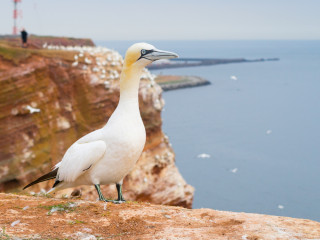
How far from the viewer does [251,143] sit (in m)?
51.4

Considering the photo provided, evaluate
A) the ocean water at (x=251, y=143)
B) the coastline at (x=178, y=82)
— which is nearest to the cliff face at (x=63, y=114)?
the ocean water at (x=251, y=143)

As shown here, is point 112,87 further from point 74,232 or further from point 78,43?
point 74,232

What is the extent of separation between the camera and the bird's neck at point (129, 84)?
6074mm

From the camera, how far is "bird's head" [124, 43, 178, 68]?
6.00m

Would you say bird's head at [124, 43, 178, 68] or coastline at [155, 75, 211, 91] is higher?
bird's head at [124, 43, 178, 68]

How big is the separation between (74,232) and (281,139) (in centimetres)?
5057

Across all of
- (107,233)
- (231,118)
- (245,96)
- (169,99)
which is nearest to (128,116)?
(107,233)

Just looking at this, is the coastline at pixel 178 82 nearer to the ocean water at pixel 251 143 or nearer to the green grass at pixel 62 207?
the ocean water at pixel 251 143

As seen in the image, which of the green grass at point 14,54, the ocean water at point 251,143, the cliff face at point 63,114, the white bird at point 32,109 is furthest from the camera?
the ocean water at point 251,143

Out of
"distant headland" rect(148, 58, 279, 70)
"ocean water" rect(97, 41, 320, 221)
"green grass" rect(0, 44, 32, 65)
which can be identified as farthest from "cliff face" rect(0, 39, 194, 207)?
"distant headland" rect(148, 58, 279, 70)

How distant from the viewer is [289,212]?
32.9m

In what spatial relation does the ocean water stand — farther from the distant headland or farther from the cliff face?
the distant headland

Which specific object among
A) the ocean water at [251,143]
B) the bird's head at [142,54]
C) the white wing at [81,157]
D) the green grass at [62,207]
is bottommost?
the ocean water at [251,143]

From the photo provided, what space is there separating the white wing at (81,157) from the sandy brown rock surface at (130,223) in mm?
424
